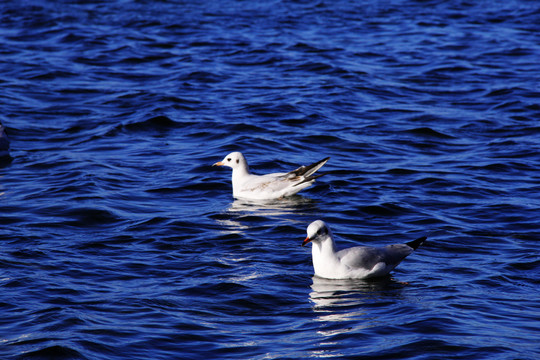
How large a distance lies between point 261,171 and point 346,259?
18.7 feet

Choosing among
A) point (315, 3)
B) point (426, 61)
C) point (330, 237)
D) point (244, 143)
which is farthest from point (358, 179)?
point (315, 3)

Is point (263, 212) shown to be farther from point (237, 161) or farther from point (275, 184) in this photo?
point (237, 161)

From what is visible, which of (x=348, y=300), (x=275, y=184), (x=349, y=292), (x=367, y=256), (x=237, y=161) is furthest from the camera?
(x=237, y=161)

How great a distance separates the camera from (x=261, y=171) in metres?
15.4

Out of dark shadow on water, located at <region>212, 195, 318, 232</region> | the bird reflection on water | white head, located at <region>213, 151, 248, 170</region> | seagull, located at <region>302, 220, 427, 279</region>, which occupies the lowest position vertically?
dark shadow on water, located at <region>212, 195, 318, 232</region>

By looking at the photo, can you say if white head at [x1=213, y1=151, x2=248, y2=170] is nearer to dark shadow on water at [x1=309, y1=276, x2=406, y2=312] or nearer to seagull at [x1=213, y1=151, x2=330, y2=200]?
seagull at [x1=213, y1=151, x2=330, y2=200]

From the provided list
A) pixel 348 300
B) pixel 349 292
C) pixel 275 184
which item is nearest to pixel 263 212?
pixel 275 184

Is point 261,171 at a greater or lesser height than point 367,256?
lesser

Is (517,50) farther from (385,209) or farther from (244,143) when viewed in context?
(385,209)

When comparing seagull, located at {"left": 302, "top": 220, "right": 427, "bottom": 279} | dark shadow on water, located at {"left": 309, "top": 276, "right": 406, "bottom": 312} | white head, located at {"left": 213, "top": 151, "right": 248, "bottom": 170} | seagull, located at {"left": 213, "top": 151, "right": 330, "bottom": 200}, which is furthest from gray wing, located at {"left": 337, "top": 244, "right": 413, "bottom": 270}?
white head, located at {"left": 213, "top": 151, "right": 248, "bottom": 170}

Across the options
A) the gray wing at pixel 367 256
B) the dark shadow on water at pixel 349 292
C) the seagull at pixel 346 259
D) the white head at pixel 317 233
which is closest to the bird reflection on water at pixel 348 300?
the dark shadow on water at pixel 349 292

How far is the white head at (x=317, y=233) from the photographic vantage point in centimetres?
992

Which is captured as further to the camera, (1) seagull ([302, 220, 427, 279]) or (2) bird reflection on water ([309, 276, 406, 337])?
(1) seagull ([302, 220, 427, 279])

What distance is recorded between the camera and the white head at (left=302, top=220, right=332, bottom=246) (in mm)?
9922
